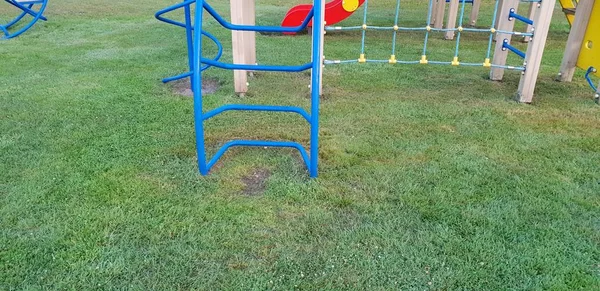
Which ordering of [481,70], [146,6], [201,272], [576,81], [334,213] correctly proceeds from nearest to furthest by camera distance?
[201,272]
[334,213]
[576,81]
[481,70]
[146,6]

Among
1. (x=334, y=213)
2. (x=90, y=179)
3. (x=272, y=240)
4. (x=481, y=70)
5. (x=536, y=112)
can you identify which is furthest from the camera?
(x=481, y=70)

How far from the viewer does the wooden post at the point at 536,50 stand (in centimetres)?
350

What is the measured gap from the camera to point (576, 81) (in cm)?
441

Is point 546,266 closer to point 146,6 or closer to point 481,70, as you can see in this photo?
point 481,70

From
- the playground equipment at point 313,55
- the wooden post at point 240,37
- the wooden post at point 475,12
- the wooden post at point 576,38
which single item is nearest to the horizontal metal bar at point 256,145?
the playground equipment at point 313,55

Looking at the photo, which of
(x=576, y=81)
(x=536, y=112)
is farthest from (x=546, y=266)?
(x=576, y=81)

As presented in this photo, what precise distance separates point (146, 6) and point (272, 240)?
8344 mm

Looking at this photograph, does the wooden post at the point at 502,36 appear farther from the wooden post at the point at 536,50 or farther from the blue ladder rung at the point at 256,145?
the blue ladder rung at the point at 256,145

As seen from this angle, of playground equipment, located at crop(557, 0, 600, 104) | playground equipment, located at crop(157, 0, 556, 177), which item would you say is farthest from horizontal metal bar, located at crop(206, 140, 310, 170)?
playground equipment, located at crop(557, 0, 600, 104)

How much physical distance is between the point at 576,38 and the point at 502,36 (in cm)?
71

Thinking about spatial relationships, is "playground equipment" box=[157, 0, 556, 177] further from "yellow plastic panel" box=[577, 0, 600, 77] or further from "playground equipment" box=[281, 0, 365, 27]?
"playground equipment" box=[281, 0, 365, 27]

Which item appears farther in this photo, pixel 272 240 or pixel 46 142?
pixel 46 142

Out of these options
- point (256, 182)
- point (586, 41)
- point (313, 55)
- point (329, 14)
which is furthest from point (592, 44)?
point (256, 182)

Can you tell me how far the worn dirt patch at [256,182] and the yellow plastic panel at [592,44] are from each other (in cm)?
325
